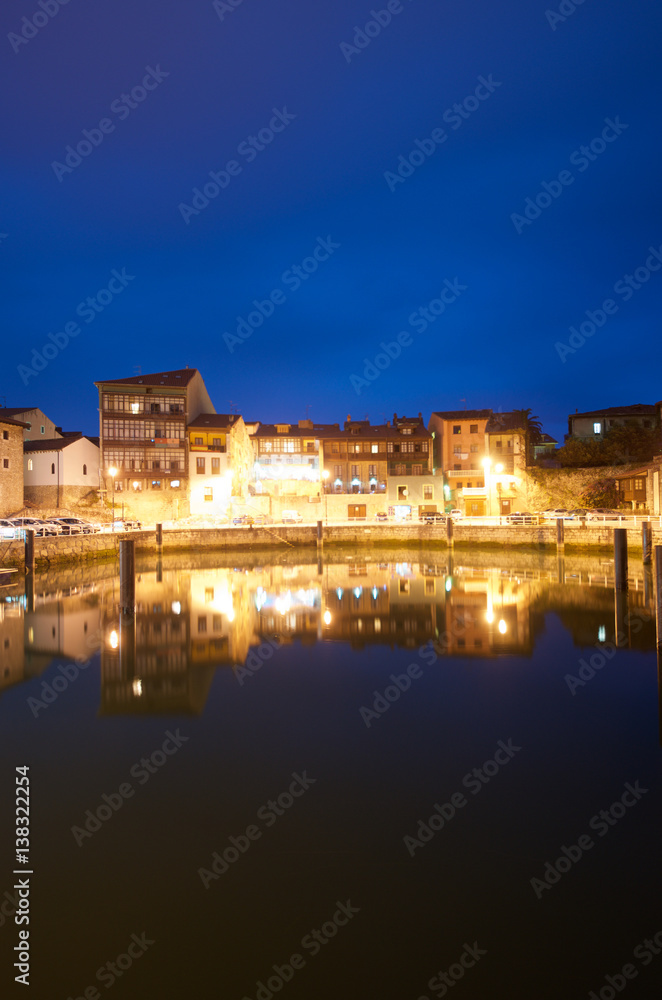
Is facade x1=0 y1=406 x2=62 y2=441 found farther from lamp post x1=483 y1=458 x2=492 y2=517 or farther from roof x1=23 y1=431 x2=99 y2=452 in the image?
lamp post x1=483 y1=458 x2=492 y2=517

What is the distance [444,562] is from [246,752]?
29.7 m

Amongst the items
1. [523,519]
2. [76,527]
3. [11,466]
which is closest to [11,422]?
[11,466]

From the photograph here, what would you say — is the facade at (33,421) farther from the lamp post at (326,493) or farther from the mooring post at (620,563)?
the mooring post at (620,563)

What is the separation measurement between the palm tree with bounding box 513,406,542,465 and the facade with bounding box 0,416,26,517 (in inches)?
1912

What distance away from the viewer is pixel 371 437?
199 feet

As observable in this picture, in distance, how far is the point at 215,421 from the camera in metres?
56.2

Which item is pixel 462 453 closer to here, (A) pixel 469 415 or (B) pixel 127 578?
(A) pixel 469 415

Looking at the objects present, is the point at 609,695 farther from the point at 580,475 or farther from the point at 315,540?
the point at 580,475

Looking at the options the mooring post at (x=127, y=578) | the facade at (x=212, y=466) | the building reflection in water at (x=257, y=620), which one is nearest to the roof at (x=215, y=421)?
the facade at (x=212, y=466)

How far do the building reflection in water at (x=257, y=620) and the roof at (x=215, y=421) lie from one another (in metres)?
25.7

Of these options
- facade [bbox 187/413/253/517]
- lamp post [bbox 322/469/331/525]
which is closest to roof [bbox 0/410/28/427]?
facade [bbox 187/413/253/517]

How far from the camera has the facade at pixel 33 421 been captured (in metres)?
52.8

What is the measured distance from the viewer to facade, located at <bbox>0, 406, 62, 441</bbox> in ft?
173

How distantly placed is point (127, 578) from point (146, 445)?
33.4m
